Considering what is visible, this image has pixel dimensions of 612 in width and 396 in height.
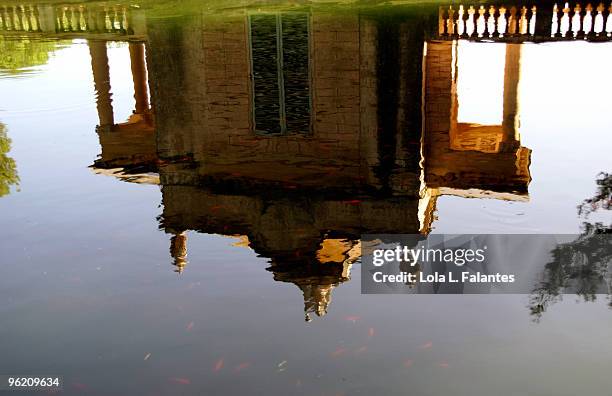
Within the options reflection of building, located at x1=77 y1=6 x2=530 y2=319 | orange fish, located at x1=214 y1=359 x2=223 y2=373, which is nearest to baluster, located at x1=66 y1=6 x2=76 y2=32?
reflection of building, located at x1=77 y1=6 x2=530 y2=319

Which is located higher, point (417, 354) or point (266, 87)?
point (266, 87)

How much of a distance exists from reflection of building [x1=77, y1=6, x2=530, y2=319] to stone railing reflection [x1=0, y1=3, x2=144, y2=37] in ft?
13.3

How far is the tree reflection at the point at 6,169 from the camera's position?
40.7 feet

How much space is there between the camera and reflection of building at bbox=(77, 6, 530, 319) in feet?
35.8

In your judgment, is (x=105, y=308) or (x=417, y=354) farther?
(x=105, y=308)

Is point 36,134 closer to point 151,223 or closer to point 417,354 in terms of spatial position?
point 151,223

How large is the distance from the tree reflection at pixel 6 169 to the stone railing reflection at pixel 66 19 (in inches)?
272

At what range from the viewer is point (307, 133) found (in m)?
15.1

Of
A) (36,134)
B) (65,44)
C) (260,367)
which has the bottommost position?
(260,367)

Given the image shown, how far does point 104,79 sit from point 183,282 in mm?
13246

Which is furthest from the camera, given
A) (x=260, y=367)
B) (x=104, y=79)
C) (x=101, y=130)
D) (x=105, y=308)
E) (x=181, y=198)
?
(x=104, y=79)

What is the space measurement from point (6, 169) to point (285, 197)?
5.79m

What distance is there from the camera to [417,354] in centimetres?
683

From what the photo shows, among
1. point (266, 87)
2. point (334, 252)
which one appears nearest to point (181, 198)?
point (334, 252)
